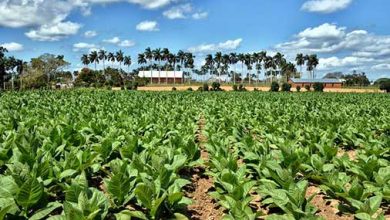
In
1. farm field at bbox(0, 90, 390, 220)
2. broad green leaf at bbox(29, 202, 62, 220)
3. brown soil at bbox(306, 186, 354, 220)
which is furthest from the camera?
brown soil at bbox(306, 186, 354, 220)

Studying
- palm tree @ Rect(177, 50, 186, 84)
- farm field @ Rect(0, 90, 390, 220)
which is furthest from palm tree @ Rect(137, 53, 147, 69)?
farm field @ Rect(0, 90, 390, 220)

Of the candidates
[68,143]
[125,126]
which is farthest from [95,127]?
[68,143]

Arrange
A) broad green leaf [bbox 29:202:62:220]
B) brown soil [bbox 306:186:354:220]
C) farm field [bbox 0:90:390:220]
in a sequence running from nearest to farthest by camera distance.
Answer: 1. broad green leaf [bbox 29:202:62:220]
2. farm field [bbox 0:90:390:220]
3. brown soil [bbox 306:186:354:220]

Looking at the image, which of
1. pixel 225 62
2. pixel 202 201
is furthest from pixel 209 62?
pixel 202 201

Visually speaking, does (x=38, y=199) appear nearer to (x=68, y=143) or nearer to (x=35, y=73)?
(x=68, y=143)

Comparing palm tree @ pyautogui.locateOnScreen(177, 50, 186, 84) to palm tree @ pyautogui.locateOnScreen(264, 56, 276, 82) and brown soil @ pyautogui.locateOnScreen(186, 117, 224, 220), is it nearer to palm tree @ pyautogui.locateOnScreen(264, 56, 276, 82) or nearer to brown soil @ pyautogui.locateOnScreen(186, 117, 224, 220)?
palm tree @ pyautogui.locateOnScreen(264, 56, 276, 82)

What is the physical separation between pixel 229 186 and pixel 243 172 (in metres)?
0.56

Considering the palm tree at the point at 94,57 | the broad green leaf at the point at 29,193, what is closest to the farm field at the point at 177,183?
the broad green leaf at the point at 29,193

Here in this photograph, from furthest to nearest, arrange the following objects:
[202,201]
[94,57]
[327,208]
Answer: [94,57] → [202,201] → [327,208]

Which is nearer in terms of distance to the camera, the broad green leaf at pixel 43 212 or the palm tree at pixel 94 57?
the broad green leaf at pixel 43 212

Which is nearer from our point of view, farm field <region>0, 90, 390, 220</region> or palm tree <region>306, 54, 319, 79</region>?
farm field <region>0, 90, 390, 220</region>

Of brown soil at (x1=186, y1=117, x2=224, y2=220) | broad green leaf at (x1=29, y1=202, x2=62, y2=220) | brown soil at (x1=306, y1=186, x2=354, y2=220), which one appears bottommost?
brown soil at (x1=306, y1=186, x2=354, y2=220)

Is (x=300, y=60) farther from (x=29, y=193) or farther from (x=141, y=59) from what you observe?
(x=29, y=193)

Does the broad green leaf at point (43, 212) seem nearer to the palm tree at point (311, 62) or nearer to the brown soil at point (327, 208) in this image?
the brown soil at point (327, 208)
